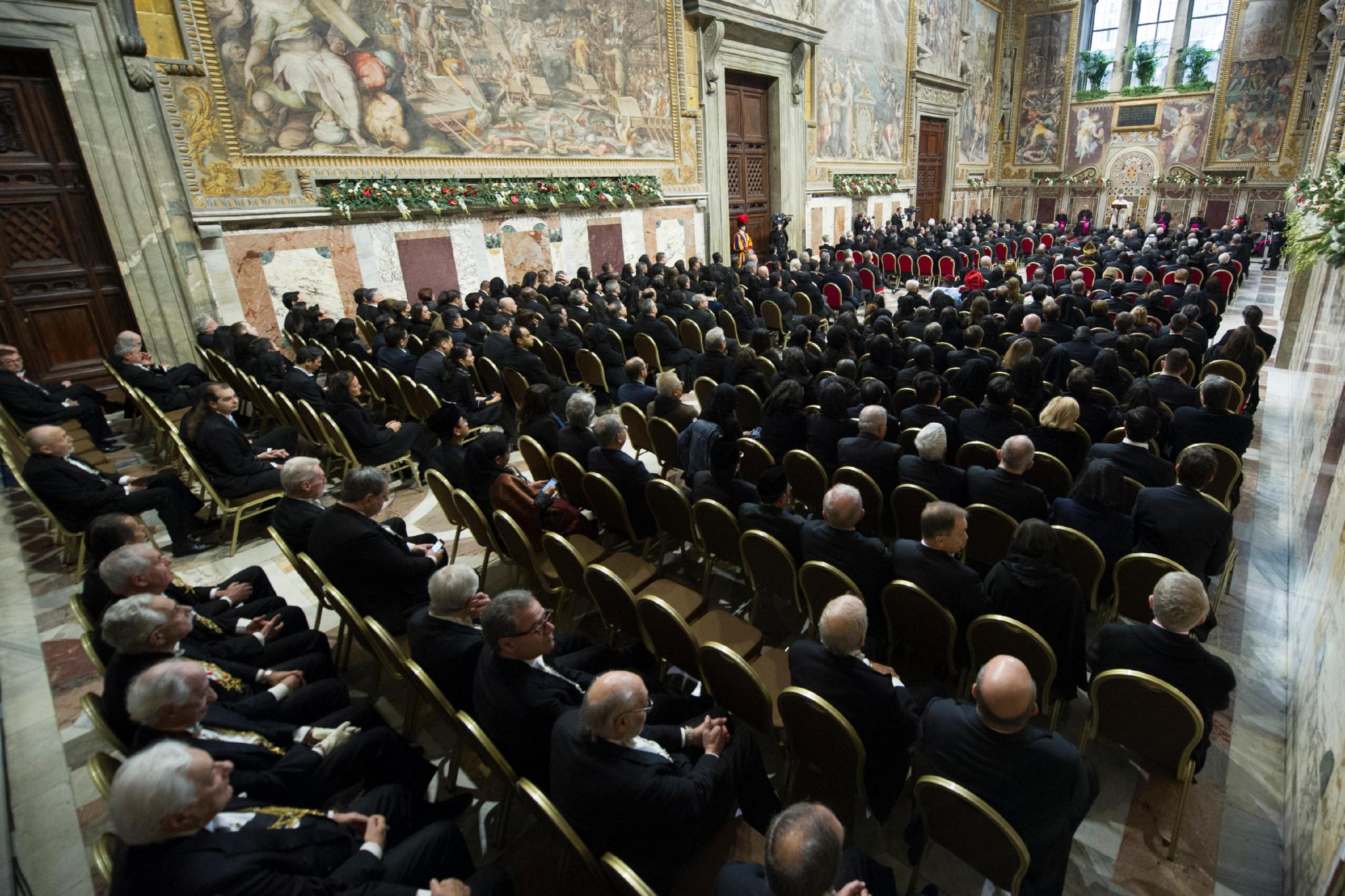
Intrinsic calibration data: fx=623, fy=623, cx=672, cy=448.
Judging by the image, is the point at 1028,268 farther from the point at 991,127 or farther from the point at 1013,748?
the point at 991,127

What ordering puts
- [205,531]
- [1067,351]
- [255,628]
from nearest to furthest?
[255,628], [205,531], [1067,351]

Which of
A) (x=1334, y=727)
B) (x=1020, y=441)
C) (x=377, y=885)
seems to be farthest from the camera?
(x=1020, y=441)

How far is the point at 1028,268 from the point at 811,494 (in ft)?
32.5

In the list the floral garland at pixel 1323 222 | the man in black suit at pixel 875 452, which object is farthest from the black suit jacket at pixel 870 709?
the floral garland at pixel 1323 222

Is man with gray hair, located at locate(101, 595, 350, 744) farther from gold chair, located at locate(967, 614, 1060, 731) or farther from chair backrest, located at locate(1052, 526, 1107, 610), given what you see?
chair backrest, located at locate(1052, 526, 1107, 610)

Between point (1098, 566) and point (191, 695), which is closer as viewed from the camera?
point (191, 695)

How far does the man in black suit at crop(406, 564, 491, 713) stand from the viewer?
101 inches

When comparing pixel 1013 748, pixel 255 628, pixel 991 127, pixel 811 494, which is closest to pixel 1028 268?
pixel 811 494

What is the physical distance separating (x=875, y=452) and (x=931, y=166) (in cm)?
2497

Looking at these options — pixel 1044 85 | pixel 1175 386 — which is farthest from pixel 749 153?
A: pixel 1044 85

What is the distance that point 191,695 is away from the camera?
204cm

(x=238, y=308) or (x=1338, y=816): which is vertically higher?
(x=238, y=308)

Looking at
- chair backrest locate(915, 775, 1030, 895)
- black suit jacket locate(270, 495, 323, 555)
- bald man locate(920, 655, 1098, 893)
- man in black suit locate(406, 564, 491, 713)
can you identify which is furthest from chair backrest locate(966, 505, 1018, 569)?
black suit jacket locate(270, 495, 323, 555)

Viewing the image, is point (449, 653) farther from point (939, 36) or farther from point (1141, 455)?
point (939, 36)
